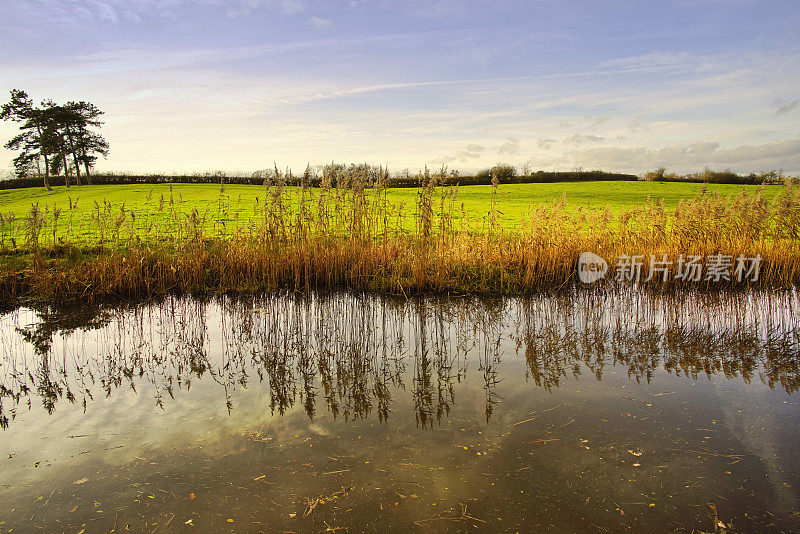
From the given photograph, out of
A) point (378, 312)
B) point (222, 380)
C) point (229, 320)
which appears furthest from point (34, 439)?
point (378, 312)

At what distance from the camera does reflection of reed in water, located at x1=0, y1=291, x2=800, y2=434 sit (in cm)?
538

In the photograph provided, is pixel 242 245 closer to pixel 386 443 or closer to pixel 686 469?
pixel 386 443

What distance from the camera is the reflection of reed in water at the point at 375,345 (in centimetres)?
538

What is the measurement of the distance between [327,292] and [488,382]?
5.44 m

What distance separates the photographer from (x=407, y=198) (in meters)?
27.8

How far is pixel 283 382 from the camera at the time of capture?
17.9 ft

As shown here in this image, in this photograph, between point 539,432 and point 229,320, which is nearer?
point 539,432
